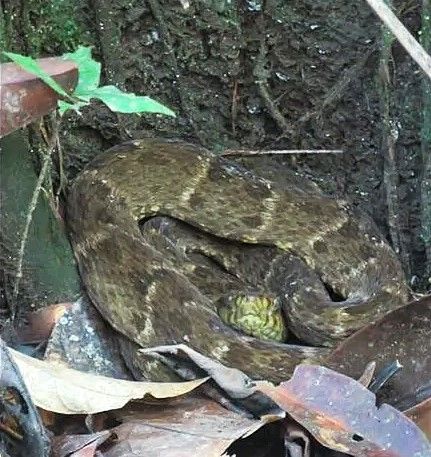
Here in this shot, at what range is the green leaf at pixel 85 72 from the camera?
7.10ft

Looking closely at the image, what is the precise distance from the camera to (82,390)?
218 cm

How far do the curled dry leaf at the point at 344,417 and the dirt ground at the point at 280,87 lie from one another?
1351 mm

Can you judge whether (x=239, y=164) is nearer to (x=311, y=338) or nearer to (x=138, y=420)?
(x=311, y=338)

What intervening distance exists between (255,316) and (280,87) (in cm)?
84

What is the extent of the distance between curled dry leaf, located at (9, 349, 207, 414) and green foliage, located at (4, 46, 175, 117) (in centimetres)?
62

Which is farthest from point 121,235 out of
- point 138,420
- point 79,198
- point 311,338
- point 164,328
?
point 138,420

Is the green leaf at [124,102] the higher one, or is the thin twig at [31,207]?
the green leaf at [124,102]

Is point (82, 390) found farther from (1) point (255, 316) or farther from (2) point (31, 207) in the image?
(1) point (255, 316)

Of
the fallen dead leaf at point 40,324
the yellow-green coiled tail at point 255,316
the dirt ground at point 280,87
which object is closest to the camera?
the fallen dead leaf at point 40,324

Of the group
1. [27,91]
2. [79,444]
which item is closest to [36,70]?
[27,91]

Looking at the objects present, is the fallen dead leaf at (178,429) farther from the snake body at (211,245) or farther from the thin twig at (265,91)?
the thin twig at (265,91)

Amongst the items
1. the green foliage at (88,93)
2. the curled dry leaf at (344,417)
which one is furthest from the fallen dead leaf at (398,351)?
the green foliage at (88,93)

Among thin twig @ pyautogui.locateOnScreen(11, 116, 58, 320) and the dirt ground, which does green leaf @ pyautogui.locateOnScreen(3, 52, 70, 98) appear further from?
the dirt ground

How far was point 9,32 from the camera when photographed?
111 inches
